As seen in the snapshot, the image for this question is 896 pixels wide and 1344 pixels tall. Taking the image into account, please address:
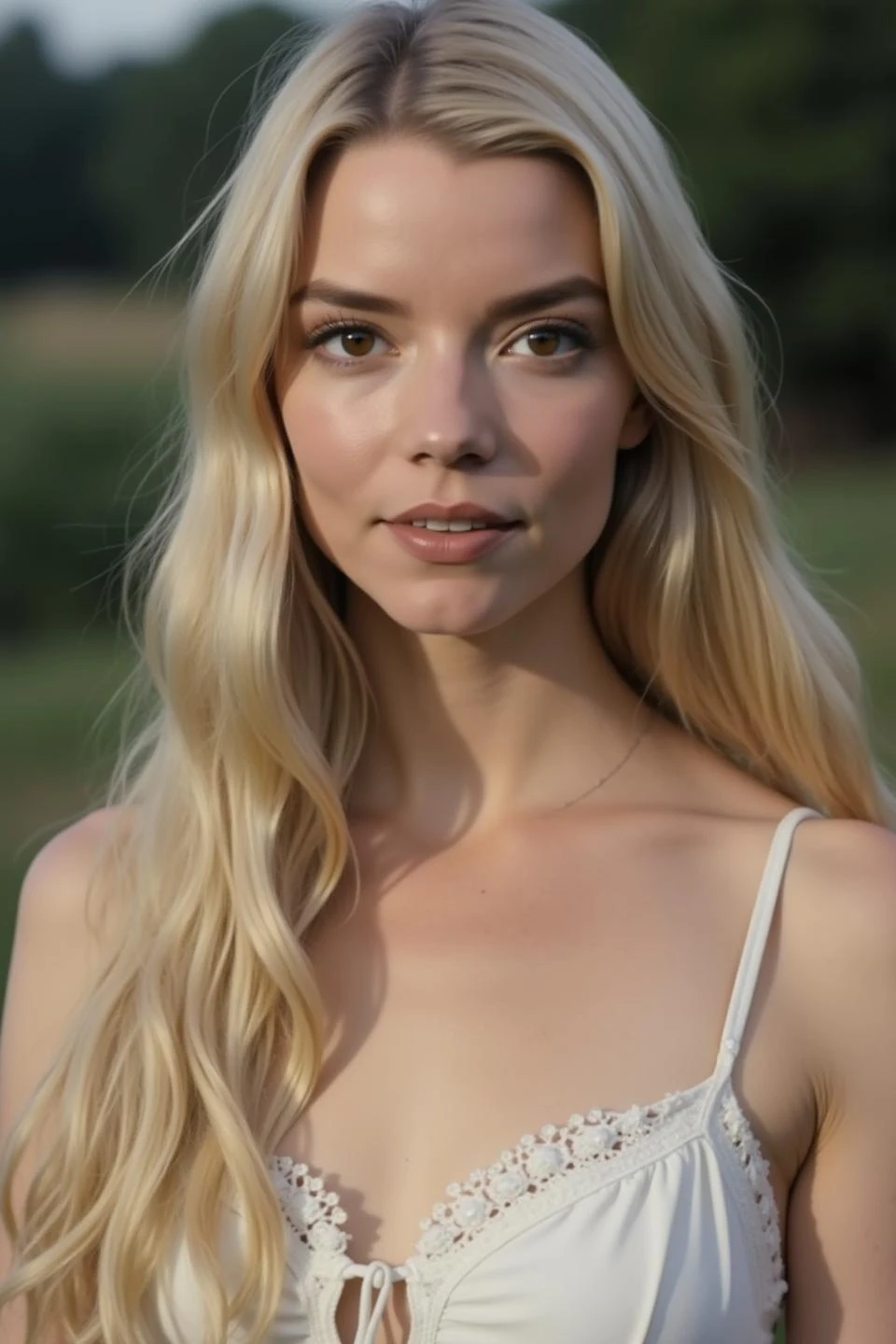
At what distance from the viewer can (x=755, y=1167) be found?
253cm

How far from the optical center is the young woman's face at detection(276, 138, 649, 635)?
2.55m

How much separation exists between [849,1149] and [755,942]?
0.88 ft

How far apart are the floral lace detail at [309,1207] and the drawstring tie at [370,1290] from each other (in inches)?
1.7

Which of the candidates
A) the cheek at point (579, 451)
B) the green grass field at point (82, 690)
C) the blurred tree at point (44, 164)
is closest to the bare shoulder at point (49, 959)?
the cheek at point (579, 451)

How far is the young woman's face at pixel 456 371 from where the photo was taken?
8.38 feet

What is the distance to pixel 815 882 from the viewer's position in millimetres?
2666

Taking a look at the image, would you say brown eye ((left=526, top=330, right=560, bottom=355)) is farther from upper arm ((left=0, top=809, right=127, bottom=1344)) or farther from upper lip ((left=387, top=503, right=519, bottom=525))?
upper arm ((left=0, top=809, right=127, bottom=1344))

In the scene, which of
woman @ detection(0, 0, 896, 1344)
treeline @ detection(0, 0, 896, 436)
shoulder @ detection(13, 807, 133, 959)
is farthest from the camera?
treeline @ detection(0, 0, 896, 436)

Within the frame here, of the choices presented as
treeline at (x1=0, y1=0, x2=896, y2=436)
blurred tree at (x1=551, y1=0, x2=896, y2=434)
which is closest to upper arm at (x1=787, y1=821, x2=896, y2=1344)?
treeline at (x1=0, y1=0, x2=896, y2=436)

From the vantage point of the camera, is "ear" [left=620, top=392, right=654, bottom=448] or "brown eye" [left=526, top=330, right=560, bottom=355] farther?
"ear" [left=620, top=392, right=654, bottom=448]

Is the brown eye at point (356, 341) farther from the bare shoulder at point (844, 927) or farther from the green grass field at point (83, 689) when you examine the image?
the green grass field at point (83, 689)

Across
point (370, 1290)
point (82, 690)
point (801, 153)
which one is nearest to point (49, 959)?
point (370, 1290)

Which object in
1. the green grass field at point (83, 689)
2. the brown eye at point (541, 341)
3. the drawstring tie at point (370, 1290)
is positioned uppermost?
the green grass field at point (83, 689)

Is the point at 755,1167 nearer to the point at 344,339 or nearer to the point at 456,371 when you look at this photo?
the point at 456,371
